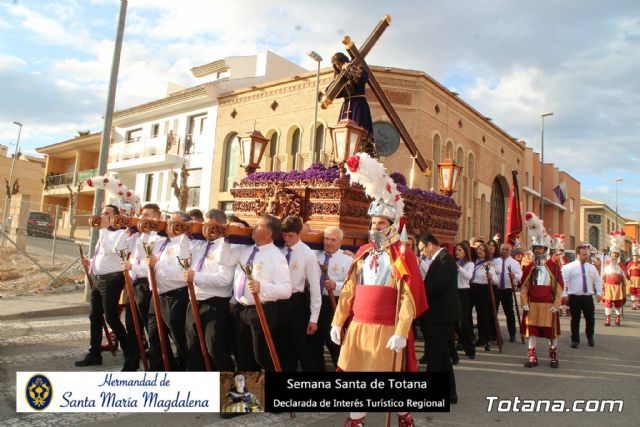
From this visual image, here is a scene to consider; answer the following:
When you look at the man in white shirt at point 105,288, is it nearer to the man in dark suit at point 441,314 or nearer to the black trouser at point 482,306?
the man in dark suit at point 441,314

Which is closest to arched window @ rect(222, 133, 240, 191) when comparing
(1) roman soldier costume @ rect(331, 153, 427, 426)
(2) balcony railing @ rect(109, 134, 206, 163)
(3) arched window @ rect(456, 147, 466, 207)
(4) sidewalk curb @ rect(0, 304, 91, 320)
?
Result: (2) balcony railing @ rect(109, 134, 206, 163)

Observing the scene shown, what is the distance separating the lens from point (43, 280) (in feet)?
41.9

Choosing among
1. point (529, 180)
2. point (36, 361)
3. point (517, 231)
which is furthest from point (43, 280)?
point (529, 180)

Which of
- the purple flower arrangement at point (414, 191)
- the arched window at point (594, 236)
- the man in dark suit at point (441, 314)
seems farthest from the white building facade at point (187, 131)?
the arched window at point (594, 236)

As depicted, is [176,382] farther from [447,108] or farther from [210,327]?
[447,108]

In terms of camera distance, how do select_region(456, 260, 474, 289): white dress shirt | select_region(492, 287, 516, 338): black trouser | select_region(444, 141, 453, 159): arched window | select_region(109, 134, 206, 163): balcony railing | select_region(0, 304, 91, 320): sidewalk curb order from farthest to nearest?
select_region(109, 134, 206, 163): balcony railing, select_region(444, 141, 453, 159): arched window, select_region(492, 287, 516, 338): black trouser, select_region(0, 304, 91, 320): sidewalk curb, select_region(456, 260, 474, 289): white dress shirt

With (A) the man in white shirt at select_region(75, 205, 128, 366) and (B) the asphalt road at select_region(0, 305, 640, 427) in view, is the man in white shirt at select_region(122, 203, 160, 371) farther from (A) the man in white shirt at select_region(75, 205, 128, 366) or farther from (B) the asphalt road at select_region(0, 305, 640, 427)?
(B) the asphalt road at select_region(0, 305, 640, 427)

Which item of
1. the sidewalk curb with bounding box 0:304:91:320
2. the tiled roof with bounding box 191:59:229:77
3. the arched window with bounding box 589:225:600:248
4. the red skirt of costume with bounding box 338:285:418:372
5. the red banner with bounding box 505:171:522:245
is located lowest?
the sidewalk curb with bounding box 0:304:91:320

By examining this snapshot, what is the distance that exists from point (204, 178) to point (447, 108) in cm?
1390

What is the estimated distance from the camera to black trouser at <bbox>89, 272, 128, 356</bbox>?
585 cm

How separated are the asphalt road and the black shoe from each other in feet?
0.42

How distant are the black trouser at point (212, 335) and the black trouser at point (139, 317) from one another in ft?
3.07

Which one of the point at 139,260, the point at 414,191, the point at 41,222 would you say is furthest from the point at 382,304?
the point at 41,222

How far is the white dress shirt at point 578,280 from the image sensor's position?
9641mm
